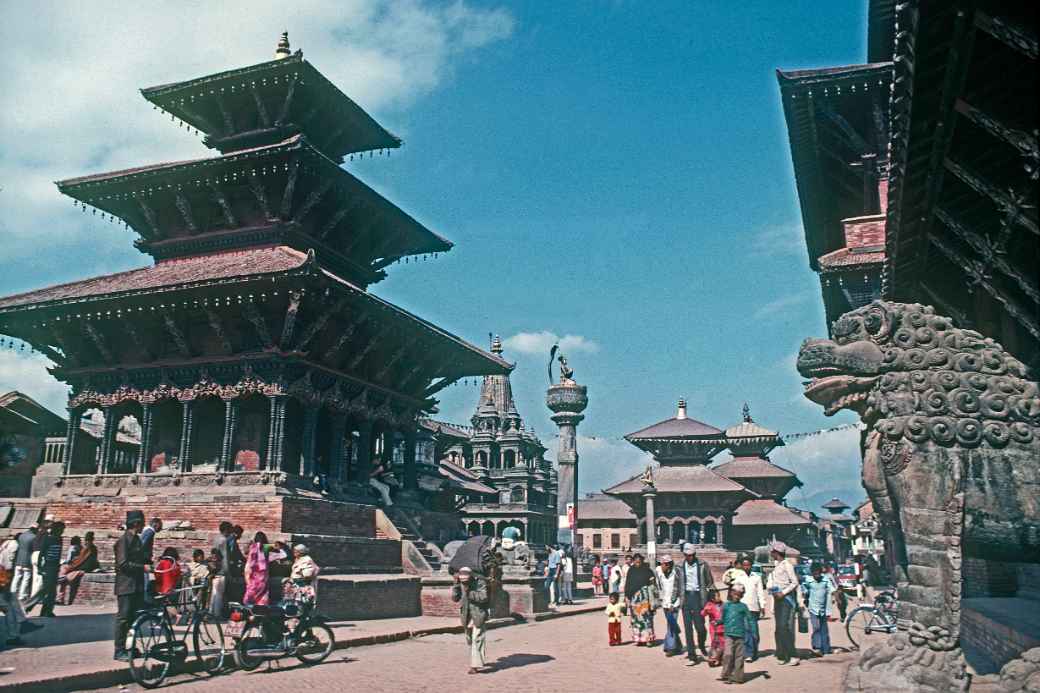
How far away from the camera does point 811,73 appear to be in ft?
58.5

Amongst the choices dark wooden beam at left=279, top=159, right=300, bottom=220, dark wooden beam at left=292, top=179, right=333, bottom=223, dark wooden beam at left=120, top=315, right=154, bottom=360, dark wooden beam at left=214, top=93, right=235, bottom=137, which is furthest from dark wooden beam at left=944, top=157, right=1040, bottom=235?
dark wooden beam at left=214, top=93, right=235, bottom=137

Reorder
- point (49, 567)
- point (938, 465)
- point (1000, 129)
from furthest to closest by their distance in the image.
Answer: point (49, 567) < point (938, 465) < point (1000, 129)

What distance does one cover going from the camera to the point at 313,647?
1203cm

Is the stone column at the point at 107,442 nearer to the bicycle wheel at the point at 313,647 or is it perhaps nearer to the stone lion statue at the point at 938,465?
the bicycle wheel at the point at 313,647

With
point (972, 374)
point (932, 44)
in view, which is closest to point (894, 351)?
point (972, 374)

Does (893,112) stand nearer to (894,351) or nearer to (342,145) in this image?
(894,351)

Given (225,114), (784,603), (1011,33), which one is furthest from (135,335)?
(1011,33)

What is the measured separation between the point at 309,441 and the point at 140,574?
12179 millimetres

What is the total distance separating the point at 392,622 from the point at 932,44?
15.3m

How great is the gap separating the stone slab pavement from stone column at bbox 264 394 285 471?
5675 millimetres

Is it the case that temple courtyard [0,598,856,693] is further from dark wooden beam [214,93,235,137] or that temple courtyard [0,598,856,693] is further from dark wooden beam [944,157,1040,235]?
dark wooden beam [214,93,235,137]

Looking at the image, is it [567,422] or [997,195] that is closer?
[997,195]

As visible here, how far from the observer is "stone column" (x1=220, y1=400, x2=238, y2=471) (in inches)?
876

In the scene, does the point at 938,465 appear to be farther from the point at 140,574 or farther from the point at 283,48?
the point at 283,48
